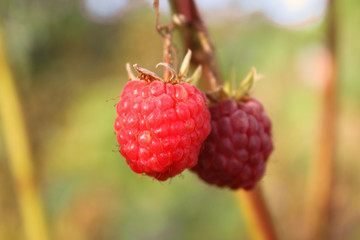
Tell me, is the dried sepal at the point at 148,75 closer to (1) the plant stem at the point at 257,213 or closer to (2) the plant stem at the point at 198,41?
(2) the plant stem at the point at 198,41

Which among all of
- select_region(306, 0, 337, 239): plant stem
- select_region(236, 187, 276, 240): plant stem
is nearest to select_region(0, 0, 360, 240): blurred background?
select_region(306, 0, 337, 239): plant stem

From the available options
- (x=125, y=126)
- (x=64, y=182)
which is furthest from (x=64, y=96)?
(x=125, y=126)

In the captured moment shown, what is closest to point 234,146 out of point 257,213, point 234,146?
point 234,146

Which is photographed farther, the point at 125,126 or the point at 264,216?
the point at 264,216

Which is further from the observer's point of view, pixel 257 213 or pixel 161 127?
pixel 257 213

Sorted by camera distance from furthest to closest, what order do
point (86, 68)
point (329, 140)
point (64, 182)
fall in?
point (86, 68), point (64, 182), point (329, 140)

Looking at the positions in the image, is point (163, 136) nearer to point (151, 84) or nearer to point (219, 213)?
point (151, 84)

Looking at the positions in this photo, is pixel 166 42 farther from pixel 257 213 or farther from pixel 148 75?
pixel 257 213
